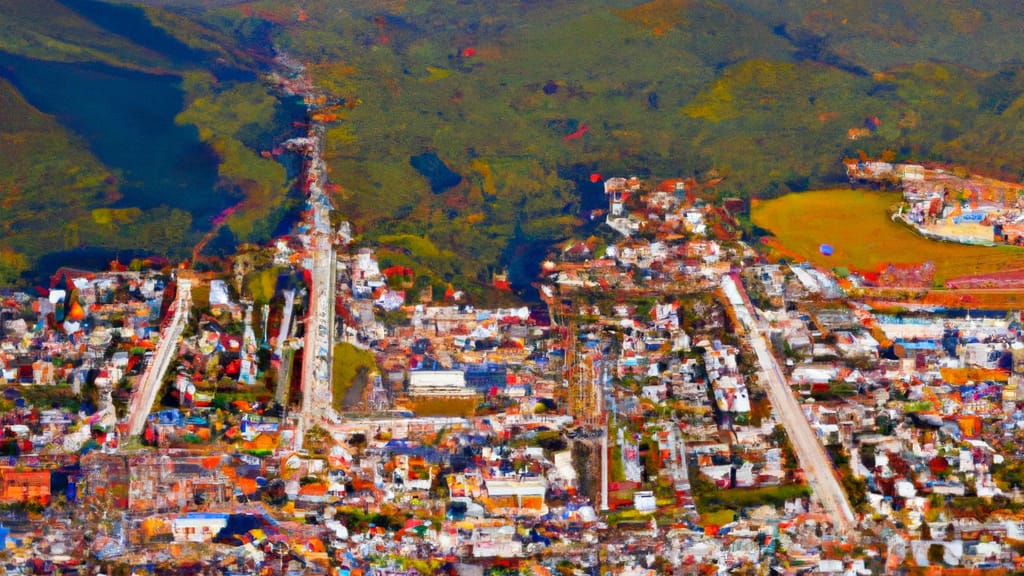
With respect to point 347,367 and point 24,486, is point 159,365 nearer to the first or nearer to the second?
point 347,367

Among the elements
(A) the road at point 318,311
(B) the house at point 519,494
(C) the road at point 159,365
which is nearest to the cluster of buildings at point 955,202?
(A) the road at point 318,311

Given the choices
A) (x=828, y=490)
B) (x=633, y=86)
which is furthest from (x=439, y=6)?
(x=828, y=490)

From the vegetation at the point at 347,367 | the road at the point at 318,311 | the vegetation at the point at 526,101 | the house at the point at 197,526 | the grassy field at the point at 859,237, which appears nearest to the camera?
the house at the point at 197,526

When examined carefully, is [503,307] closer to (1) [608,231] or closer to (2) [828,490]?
(1) [608,231]

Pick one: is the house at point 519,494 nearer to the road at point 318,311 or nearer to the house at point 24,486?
the road at point 318,311

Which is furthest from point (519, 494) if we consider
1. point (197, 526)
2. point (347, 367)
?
point (197, 526)

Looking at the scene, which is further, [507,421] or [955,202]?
[955,202]

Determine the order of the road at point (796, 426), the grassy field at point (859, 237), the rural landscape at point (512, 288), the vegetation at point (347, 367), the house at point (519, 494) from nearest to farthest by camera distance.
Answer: the rural landscape at point (512, 288) → the house at point (519, 494) → the road at point (796, 426) → the vegetation at point (347, 367) → the grassy field at point (859, 237)
